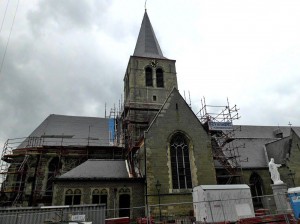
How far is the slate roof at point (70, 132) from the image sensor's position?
2431 centimetres

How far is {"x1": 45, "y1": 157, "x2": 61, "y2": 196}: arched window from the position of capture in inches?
854

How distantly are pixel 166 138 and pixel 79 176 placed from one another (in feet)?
22.7

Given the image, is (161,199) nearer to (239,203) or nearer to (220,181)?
(239,203)

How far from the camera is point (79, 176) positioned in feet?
56.9

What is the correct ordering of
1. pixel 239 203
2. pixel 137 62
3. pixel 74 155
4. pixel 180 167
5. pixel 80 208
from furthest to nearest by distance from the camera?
1. pixel 137 62
2. pixel 74 155
3. pixel 180 167
4. pixel 239 203
5. pixel 80 208

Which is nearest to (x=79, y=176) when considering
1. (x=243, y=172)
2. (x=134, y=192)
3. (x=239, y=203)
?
(x=134, y=192)

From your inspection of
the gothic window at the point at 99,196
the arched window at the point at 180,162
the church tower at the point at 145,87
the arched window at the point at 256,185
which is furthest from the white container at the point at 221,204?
the church tower at the point at 145,87

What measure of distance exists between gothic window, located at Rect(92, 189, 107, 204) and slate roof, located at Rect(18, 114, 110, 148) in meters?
7.67

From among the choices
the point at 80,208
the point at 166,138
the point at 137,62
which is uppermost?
the point at 137,62

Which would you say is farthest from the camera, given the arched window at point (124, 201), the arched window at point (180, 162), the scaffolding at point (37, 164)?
the scaffolding at point (37, 164)

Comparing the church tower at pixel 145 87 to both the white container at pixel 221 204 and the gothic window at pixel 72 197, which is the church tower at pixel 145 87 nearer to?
the gothic window at pixel 72 197

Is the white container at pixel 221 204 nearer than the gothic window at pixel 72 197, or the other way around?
the white container at pixel 221 204

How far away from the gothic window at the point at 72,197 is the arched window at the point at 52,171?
5.79 m

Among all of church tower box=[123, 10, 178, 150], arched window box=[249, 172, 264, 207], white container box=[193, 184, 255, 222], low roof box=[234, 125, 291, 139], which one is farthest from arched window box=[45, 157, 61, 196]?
low roof box=[234, 125, 291, 139]
